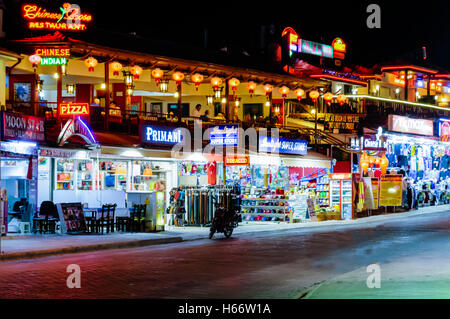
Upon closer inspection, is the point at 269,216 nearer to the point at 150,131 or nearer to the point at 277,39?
the point at 150,131

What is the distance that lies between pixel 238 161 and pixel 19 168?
30.1 feet

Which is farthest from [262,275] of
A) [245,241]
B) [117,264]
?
[245,241]

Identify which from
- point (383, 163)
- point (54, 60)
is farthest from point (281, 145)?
point (54, 60)

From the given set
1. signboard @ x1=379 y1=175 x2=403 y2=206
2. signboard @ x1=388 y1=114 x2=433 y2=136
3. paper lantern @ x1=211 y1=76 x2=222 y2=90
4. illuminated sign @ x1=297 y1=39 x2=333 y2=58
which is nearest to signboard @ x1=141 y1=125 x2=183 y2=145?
paper lantern @ x1=211 y1=76 x2=222 y2=90

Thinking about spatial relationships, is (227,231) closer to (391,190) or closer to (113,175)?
(113,175)

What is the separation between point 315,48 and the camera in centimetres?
5156

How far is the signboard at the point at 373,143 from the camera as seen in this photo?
42656 millimetres

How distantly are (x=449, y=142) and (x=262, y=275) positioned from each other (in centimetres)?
4199

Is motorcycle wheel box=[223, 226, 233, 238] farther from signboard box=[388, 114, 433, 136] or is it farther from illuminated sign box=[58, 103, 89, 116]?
signboard box=[388, 114, 433, 136]

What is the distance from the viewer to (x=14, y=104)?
1101 inches

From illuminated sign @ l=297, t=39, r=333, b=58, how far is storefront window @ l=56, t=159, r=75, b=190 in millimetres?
26689

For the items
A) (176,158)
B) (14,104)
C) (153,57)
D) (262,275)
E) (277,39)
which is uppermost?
(277,39)

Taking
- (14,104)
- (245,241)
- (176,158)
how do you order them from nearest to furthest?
(245,241)
(14,104)
(176,158)

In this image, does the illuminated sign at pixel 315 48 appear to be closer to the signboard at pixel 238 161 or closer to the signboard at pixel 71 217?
the signboard at pixel 238 161
